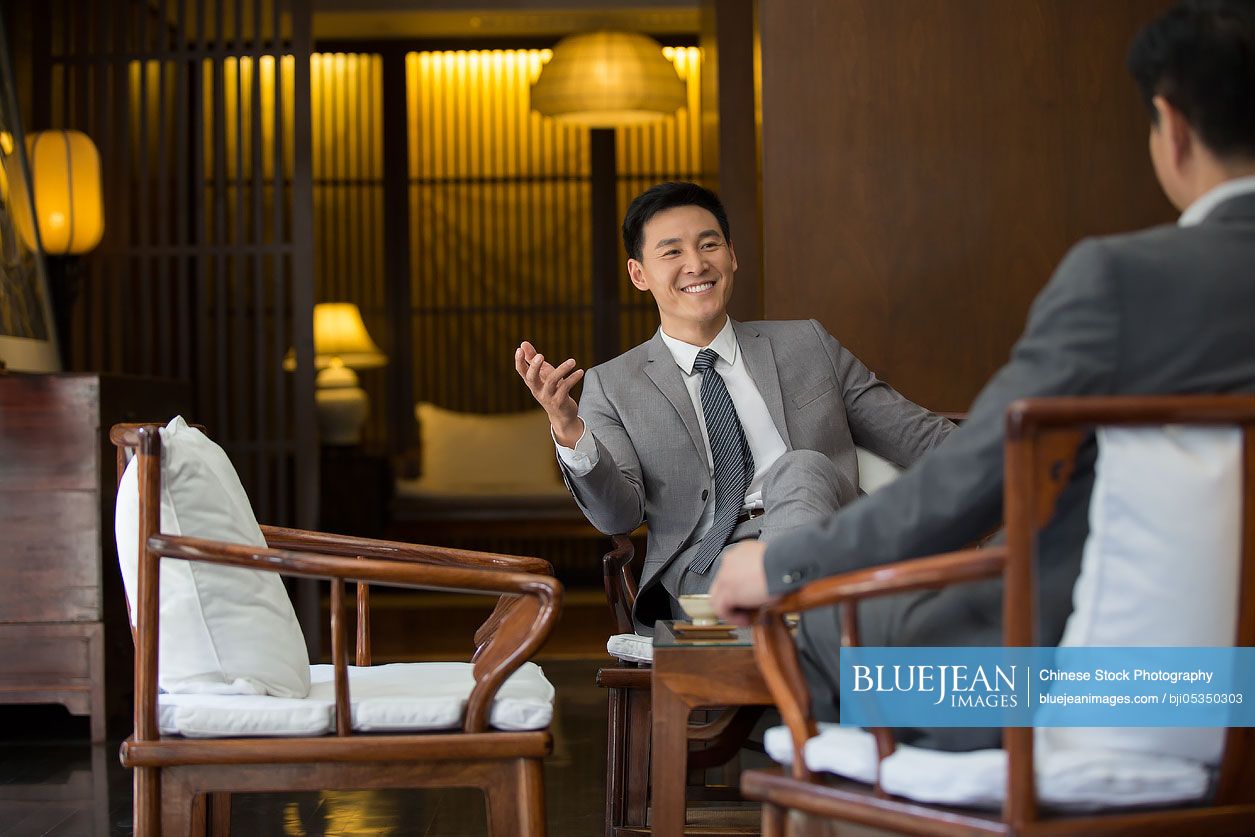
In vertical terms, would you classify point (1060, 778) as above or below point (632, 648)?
above

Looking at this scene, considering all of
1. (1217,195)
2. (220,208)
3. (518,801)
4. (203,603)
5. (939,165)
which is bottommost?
(518,801)

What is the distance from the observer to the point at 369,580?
1.80m

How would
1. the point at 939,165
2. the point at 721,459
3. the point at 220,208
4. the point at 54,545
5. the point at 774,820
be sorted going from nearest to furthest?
1. the point at 774,820
2. the point at 721,459
3. the point at 939,165
4. the point at 54,545
5. the point at 220,208

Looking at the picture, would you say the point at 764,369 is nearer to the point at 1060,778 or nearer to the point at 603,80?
the point at 1060,778

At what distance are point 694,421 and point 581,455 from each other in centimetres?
42

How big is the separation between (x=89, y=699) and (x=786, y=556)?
2884mm

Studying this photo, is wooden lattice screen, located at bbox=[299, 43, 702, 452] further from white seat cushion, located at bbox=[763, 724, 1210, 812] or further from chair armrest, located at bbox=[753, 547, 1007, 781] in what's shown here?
white seat cushion, located at bbox=[763, 724, 1210, 812]

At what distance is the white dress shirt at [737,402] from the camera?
112 inches

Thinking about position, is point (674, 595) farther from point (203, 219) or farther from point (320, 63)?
point (320, 63)

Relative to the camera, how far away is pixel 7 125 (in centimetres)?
465

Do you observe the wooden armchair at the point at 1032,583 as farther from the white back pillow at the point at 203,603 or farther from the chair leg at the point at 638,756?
the chair leg at the point at 638,756

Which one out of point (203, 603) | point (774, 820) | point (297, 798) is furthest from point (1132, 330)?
point (297, 798)

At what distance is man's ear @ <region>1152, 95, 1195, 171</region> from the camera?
4.76 ft

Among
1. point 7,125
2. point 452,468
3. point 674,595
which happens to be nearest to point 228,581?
point 674,595
